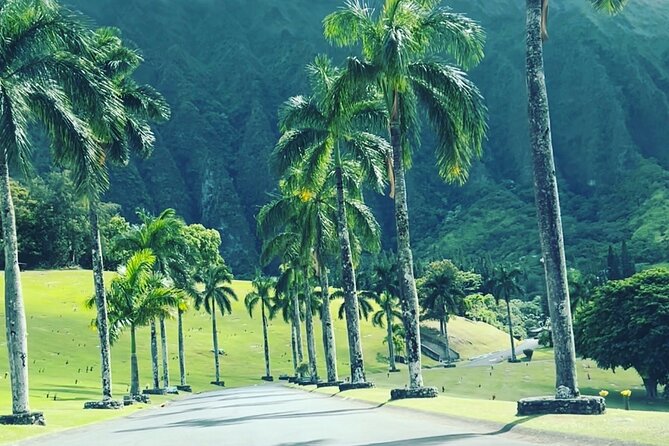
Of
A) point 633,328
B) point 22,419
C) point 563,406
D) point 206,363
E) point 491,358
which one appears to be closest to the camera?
point 563,406

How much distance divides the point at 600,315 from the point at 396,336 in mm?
54807

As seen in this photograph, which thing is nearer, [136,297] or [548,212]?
[548,212]

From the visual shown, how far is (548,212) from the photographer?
2064cm

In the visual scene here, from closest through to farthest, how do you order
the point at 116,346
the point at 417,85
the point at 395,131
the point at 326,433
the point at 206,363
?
the point at 326,433, the point at 417,85, the point at 395,131, the point at 116,346, the point at 206,363

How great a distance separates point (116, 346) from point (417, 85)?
3356 inches

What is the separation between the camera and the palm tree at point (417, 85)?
105ft

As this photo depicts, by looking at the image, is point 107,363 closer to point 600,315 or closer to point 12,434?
point 12,434

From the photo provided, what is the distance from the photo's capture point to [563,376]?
19547 mm

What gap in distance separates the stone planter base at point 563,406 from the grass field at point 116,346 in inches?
1409

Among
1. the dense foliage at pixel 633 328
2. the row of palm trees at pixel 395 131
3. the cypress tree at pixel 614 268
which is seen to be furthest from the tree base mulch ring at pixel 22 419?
the cypress tree at pixel 614 268

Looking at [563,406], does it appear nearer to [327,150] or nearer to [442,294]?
[327,150]

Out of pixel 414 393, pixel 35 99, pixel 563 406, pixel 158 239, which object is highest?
pixel 35 99

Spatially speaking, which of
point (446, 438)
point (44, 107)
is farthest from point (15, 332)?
point (446, 438)

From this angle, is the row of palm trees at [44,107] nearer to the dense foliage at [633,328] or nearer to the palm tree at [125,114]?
the palm tree at [125,114]
